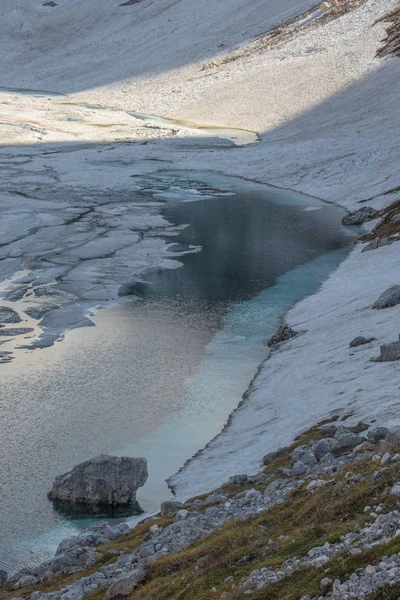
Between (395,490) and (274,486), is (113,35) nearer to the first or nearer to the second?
(274,486)

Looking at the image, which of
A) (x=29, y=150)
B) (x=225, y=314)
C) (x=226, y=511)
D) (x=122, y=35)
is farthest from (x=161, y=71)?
(x=226, y=511)

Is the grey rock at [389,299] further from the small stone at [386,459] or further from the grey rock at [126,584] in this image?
the grey rock at [126,584]

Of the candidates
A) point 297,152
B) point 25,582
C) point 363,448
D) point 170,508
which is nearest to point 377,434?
point 363,448

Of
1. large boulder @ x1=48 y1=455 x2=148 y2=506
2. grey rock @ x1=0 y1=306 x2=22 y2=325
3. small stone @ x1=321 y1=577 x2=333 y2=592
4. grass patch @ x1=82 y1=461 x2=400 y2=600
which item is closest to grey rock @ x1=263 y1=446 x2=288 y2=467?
large boulder @ x1=48 y1=455 x2=148 y2=506

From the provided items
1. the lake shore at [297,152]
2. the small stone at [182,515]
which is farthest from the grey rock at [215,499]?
the lake shore at [297,152]

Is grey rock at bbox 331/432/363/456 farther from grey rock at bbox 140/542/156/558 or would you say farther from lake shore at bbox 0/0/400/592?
grey rock at bbox 140/542/156/558

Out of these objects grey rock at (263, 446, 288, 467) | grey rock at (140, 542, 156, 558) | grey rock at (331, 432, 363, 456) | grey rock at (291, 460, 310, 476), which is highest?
grey rock at (140, 542, 156, 558)
